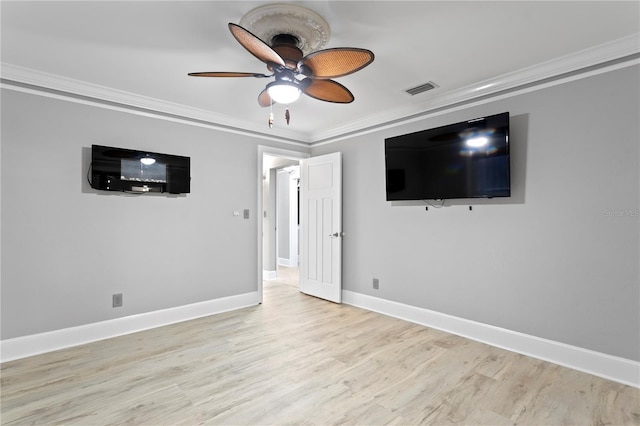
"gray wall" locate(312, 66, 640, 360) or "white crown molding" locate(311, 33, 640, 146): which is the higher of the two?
"white crown molding" locate(311, 33, 640, 146)

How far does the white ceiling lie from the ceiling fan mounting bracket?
47 mm

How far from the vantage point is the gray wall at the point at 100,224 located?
283 cm

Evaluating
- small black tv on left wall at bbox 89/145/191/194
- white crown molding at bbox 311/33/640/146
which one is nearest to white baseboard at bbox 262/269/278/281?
small black tv on left wall at bbox 89/145/191/194

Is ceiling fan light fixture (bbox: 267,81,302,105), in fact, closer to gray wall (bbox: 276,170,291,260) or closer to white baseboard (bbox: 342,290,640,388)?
white baseboard (bbox: 342,290,640,388)

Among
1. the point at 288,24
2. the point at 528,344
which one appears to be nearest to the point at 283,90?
the point at 288,24

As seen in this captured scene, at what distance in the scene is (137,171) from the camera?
3.42m

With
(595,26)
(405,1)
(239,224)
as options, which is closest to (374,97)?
(405,1)

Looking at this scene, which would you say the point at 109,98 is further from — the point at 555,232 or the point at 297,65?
the point at 555,232

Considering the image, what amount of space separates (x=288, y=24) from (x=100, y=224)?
266 cm

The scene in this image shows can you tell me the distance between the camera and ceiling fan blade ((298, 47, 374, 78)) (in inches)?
71.4

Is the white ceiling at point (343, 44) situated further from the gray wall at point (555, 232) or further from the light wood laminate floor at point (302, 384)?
the light wood laminate floor at point (302, 384)

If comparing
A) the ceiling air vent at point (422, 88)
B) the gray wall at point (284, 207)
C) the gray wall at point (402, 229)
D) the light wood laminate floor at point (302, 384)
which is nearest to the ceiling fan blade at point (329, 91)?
the ceiling air vent at point (422, 88)

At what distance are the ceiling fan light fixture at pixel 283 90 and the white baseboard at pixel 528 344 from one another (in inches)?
106

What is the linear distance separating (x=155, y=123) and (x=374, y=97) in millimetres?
2431
